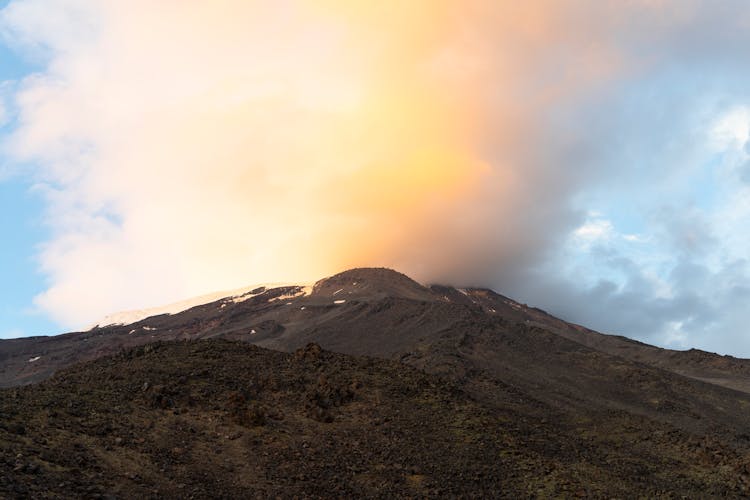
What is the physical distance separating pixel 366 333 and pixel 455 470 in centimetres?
9332

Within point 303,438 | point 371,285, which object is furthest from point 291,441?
point 371,285

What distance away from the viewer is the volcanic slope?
73.0 ft

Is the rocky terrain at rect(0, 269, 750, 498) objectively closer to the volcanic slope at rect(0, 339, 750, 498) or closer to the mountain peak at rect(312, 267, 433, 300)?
the volcanic slope at rect(0, 339, 750, 498)

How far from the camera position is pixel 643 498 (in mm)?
28344

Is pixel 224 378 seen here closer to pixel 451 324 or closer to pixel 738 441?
pixel 738 441

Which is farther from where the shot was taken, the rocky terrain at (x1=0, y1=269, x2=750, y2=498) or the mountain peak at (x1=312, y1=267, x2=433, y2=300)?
the mountain peak at (x1=312, y1=267, x2=433, y2=300)

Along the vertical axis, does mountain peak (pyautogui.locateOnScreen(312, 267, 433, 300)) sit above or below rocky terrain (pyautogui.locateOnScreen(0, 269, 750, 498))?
above

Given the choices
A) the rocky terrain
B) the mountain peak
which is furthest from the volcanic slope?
the mountain peak

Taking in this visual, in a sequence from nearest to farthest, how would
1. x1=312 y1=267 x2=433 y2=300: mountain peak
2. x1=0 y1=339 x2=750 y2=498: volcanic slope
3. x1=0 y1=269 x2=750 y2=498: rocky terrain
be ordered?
1. x1=0 y1=339 x2=750 y2=498: volcanic slope
2. x1=0 y1=269 x2=750 y2=498: rocky terrain
3. x1=312 y1=267 x2=433 y2=300: mountain peak

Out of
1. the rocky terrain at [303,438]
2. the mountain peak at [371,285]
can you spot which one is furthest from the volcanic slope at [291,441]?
the mountain peak at [371,285]

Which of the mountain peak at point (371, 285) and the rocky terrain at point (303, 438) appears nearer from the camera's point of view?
the rocky terrain at point (303, 438)

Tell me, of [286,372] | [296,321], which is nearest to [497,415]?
[286,372]

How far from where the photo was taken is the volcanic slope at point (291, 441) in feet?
73.0

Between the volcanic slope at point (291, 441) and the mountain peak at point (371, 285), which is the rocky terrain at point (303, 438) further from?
the mountain peak at point (371, 285)
